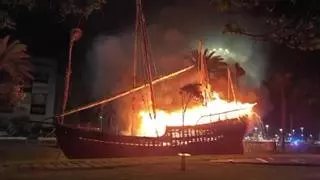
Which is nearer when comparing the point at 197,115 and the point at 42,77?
the point at 197,115

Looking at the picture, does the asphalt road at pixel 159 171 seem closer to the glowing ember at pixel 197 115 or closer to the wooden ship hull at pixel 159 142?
the wooden ship hull at pixel 159 142

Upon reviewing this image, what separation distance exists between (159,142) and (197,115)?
9.54 meters

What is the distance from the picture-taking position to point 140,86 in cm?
4478

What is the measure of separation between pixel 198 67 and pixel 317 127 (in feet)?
130

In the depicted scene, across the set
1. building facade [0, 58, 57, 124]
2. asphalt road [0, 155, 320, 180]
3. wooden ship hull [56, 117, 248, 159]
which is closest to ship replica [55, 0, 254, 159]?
wooden ship hull [56, 117, 248, 159]

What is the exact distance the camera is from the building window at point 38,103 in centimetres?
9075

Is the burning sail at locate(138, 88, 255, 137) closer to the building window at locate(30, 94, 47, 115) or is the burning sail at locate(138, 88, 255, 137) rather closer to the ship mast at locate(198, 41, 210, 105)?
the ship mast at locate(198, 41, 210, 105)

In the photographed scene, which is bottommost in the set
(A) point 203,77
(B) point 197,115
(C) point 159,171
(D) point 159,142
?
(C) point 159,171

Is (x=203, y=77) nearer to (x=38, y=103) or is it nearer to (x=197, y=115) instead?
(x=197, y=115)

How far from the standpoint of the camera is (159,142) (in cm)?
4219

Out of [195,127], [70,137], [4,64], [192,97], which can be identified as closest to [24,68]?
[4,64]

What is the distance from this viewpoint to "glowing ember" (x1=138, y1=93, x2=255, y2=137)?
47.2 metres

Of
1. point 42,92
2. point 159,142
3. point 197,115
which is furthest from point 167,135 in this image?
point 42,92

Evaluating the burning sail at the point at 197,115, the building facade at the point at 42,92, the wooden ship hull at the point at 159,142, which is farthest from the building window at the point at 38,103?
the wooden ship hull at the point at 159,142
